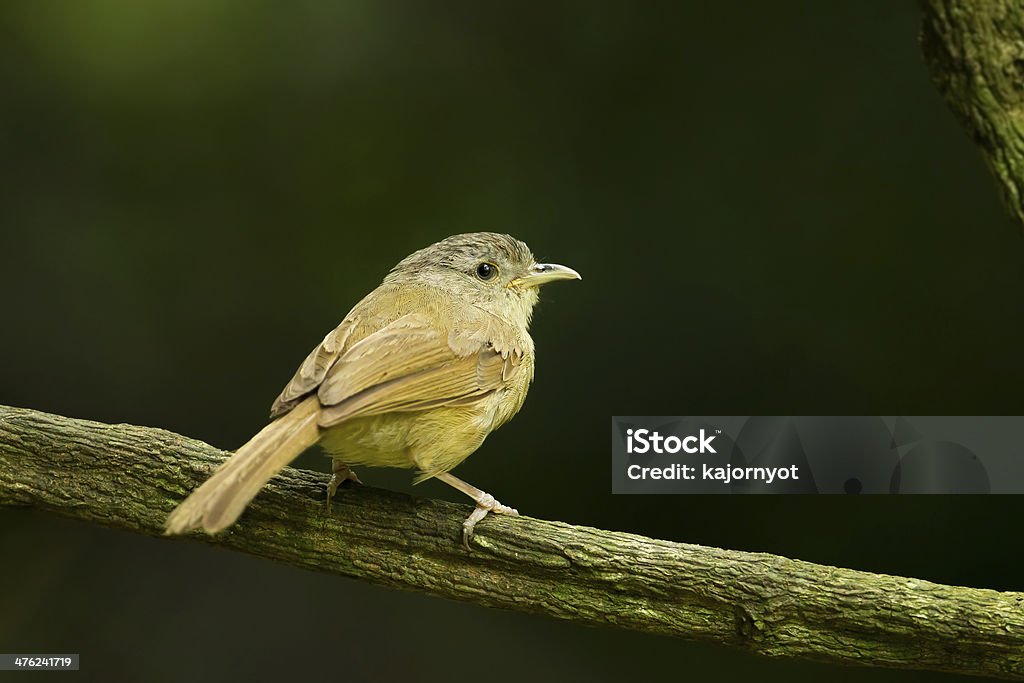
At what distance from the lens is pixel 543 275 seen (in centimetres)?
336

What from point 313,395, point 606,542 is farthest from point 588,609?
point 313,395

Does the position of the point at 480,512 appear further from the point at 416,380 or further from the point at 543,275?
the point at 543,275

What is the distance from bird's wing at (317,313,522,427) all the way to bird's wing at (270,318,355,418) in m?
0.03

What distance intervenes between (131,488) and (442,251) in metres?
1.10

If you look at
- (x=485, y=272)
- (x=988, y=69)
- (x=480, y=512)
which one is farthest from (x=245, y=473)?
(x=988, y=69)

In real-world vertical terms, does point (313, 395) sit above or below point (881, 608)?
above

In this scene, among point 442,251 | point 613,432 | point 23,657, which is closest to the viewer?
point 442,251

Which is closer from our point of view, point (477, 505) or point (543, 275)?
point (477, 505)

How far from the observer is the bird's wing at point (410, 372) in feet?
8.36

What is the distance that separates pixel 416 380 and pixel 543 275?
2.57ft

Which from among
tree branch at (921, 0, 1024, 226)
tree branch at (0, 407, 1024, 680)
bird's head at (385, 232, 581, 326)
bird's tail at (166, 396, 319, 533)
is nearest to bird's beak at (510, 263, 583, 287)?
bird's head at (385, 232, 581, 326)

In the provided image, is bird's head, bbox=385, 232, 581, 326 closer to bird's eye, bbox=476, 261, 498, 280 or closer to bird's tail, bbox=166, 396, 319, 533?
bird's eye, bbox=476, 261, 498, 280

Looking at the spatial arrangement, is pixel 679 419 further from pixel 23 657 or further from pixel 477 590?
pixel 23 657

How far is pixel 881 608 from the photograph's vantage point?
2.75 meters
